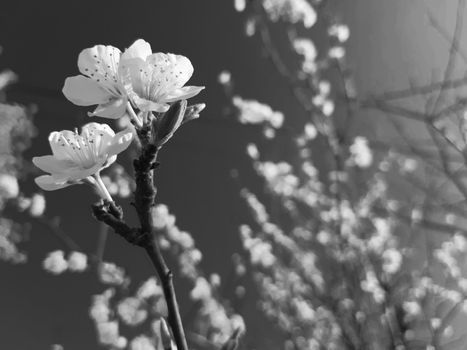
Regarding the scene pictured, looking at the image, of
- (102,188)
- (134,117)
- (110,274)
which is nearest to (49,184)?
(102,188)

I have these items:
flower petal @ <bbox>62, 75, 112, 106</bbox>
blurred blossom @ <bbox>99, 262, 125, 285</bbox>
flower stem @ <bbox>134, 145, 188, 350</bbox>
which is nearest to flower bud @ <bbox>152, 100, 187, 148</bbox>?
flower stem @ <bbox>134, 145, 188, 350</bbox>

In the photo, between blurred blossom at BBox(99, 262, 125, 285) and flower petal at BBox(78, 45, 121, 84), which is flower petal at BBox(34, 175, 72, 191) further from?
blurred blossom at BBox(99, 262, 125, 285)

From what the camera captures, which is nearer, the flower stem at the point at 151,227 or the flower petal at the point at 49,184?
the flower stem at the point at 151,227

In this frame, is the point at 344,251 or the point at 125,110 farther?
the point at 344,251

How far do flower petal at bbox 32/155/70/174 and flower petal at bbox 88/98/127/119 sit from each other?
144 millimetres

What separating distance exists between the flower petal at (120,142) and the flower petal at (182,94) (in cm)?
11

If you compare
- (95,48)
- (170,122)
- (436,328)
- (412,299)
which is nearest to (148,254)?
(170,122)

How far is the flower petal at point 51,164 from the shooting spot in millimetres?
862

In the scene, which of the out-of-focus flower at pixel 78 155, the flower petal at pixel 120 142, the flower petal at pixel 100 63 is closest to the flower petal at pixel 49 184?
the out-of-focus flower at pixel 78 155

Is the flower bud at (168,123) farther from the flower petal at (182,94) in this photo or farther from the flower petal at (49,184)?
the flower petal at (49,184)

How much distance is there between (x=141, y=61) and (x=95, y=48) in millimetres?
148

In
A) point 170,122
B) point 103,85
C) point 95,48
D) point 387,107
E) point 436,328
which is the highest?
point 387,107

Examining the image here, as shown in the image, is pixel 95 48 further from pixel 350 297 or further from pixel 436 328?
pixel 436 328

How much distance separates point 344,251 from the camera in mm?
2846
